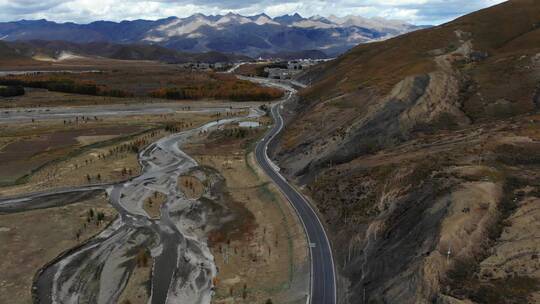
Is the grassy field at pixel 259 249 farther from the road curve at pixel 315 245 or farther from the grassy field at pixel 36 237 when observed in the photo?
the grassy field at pixel 36 237

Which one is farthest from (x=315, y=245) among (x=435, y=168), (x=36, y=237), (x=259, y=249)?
(x=36, y=237)

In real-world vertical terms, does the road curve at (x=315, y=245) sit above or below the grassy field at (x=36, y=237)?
above

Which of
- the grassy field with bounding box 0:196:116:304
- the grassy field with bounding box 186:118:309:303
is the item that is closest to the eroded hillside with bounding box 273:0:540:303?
the grassy field with bounding box 186:118:309:303

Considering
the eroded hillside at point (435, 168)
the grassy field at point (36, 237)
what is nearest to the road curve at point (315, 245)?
the eroded hillside at point (435, 168)

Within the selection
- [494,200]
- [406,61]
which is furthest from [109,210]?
[406,61]

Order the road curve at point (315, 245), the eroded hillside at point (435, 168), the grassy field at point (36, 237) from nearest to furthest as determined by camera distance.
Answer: the eroded hillside at point (435, 168)
the road curve at point (315, 245)
the grassy field at point (36, 237)

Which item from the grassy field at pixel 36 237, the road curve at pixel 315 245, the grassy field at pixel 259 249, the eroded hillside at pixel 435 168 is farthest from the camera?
the grassy field at pixel 36 237

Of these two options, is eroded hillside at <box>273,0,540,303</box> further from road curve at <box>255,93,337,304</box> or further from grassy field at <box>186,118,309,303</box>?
grassy field at <box>186,118,309,303</box>
